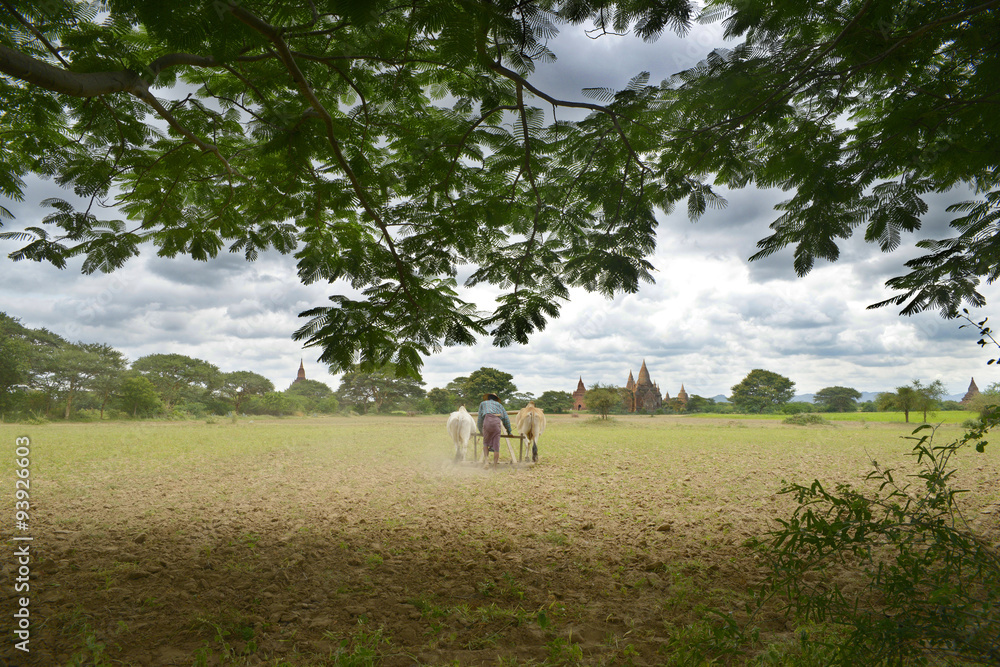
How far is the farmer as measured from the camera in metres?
10.3

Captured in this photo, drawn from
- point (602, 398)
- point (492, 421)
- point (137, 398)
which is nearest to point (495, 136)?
point (492, 421)

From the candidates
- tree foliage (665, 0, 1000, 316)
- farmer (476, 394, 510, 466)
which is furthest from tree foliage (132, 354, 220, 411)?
tree foliage (665, 0, 1000, 316)

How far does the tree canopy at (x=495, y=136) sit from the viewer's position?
13.4ft

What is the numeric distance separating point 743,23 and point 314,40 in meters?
4.43

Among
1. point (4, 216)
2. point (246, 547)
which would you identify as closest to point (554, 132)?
point (246, 547)

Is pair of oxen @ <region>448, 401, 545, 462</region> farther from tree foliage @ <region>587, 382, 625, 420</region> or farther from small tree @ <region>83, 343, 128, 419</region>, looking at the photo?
small tree @ <region>83, 343, 128, 419</region>

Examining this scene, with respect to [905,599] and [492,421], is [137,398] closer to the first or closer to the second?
[492,421]

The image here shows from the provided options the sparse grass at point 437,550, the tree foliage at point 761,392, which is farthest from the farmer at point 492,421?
the tree foliage at point 761,392

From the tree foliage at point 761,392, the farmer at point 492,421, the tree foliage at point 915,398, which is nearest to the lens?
the farmer at point 492,421

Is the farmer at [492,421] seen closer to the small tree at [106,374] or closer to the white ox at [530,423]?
the white ox at [530,423]

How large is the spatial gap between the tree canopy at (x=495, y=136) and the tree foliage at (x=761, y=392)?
54064 mm

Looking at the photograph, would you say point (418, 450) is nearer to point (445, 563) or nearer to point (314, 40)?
point (445, 563)

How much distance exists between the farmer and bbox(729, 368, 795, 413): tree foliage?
166ft

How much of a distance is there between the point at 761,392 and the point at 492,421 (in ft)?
180
